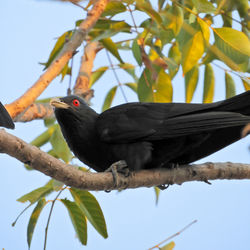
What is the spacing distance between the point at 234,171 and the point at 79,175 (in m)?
1.15

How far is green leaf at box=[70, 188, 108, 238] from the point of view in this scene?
7.55 feet

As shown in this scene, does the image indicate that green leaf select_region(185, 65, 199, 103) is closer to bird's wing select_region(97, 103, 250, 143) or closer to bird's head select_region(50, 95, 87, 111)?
bird's wing select_region(97, 103, 250, 143)

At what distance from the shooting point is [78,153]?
8.64 ft

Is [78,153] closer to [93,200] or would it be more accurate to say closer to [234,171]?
[93,200]

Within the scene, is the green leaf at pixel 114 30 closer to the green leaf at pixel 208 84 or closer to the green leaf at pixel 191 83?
the green leaf at pixel 191 83

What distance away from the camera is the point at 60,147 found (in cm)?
284

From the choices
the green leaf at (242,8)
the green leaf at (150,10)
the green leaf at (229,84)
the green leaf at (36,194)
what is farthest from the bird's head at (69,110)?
the green leaf at (242,8)

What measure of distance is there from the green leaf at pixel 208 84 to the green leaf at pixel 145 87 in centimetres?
56

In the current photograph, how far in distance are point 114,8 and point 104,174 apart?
Result: 1.31 metres

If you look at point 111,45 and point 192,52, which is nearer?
point 192,52

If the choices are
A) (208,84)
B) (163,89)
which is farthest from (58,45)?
(208,84)

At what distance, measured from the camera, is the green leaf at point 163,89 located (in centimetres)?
284

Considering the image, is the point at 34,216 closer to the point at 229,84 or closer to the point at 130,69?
the point at 229,84

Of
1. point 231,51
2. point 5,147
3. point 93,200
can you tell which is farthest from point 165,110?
point 5,147
